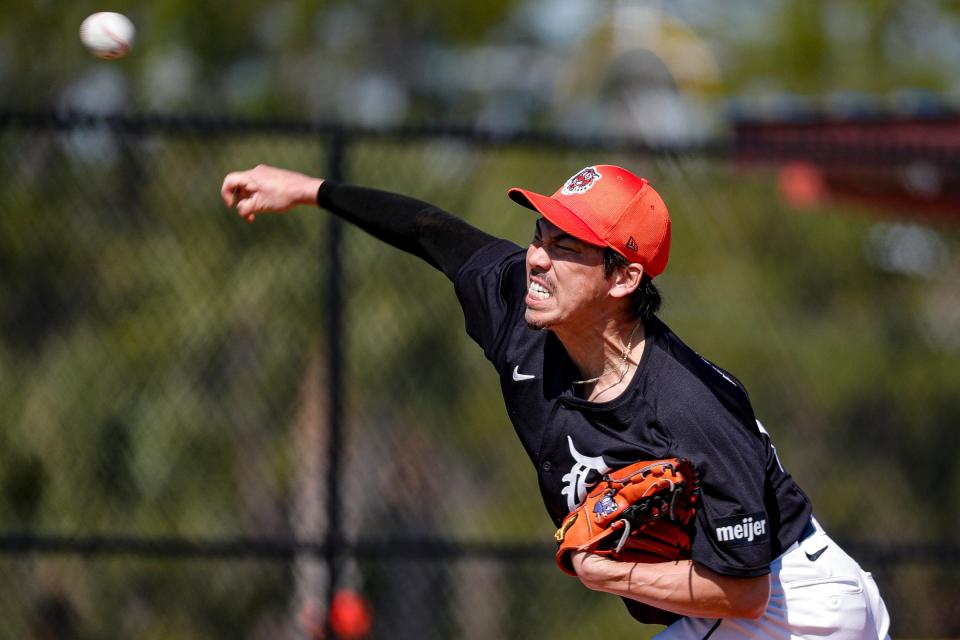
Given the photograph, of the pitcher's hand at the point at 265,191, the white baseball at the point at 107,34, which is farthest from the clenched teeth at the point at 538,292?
the white baseball at the point at 107,34

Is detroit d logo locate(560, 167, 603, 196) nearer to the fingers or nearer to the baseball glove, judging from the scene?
the baseball glove

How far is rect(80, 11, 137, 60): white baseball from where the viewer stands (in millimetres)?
4812

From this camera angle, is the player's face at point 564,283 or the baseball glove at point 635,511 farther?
the player's face at point 564,283

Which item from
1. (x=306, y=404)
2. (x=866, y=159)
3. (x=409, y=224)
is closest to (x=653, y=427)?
(x=409, y=224)

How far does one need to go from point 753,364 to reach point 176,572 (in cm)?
365

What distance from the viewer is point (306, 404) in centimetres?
691

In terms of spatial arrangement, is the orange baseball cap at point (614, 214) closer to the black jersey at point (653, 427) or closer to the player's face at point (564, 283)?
the player's face at point (564, 283)

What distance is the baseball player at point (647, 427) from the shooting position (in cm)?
326

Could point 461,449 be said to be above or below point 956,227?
below

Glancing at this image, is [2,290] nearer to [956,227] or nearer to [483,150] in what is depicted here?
[483,150]

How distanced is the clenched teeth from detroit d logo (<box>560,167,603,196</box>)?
0.27 m

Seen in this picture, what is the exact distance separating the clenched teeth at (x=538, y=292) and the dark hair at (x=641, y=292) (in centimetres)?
17

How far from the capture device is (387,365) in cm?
721

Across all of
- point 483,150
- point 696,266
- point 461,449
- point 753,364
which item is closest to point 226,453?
point 461,449
